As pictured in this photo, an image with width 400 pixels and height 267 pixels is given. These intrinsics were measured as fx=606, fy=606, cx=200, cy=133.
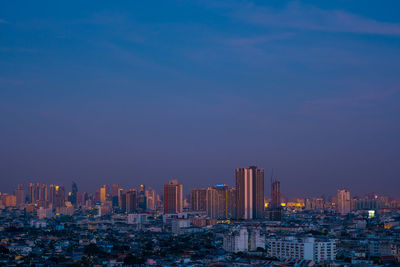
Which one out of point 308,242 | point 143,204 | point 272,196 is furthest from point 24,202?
point 308,242

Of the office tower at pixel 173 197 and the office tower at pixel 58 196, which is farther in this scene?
the office tower at pixel 58 196

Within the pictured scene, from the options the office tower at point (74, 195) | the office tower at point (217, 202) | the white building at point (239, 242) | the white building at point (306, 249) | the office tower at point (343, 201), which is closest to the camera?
the white building at point (306, 249)

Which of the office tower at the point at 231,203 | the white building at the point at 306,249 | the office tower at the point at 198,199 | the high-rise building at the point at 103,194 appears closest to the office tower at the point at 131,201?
the office tower at the point at 198,199

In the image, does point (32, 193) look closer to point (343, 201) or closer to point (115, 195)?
point (115, 195)

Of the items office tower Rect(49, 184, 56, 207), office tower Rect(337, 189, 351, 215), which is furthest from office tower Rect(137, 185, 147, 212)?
office tower Rect(337, 189, 351, 215)

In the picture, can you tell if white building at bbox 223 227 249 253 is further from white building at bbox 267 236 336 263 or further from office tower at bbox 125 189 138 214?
office tower at bbox 125 189 138 214

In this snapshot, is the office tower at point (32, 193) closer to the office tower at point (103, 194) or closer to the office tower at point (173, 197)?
the office tower at point (103, 194)

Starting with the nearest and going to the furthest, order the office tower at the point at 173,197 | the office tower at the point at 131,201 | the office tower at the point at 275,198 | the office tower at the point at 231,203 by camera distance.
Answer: the office tower at the point at 275,198 < the office tower at the point at 231,203 < the office tower at the point at 173,197 < the office tower at the point at 131,201

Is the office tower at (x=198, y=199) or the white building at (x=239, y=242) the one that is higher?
the office tower at (x=198, y=199)
